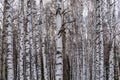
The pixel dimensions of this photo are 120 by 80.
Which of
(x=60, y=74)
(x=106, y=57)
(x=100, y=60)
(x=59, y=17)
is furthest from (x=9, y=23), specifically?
(x=106, y=57)

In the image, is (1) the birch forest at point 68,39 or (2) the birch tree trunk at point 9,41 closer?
(2) the birch tree trunk at point 9,41

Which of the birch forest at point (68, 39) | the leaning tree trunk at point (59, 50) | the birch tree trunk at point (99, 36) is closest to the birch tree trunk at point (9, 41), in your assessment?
the leaning tree trunk at point (59, 50)

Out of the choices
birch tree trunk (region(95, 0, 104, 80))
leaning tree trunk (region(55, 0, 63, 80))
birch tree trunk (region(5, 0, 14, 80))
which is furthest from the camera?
birch tree trunk (region(95, 0, 104, 80))

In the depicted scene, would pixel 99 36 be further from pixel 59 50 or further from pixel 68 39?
pixel 68 39

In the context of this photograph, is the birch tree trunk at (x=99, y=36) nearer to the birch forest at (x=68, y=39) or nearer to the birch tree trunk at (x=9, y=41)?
the birch forest at (x=68, y=39)

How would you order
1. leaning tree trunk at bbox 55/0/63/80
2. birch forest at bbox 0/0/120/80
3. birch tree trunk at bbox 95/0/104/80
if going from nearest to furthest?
leaning tree trunk at bbox 55/0/63/80 < birch tree trunk at bbox 95/0/104/80 < birch forest at bbox 0/0/120/80

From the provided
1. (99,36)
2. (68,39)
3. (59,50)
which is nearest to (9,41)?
(59,50)

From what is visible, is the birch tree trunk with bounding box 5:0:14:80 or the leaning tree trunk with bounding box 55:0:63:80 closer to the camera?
the leaning tree trunk with bounding box 55:0:63:80

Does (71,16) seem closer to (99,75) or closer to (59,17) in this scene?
(99,75)

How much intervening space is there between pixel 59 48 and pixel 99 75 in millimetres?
7475

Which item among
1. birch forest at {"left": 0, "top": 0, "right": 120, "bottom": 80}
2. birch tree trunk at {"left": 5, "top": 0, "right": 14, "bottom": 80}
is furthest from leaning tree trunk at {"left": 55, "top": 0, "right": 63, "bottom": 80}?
birch forest at {"left": 0, "top": 0, "right": 120, "bottom": 80}

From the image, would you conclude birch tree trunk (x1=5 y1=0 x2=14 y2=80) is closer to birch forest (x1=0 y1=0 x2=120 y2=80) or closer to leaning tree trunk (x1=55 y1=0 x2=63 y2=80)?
leaning tree trunk (x1=55 y1=0 x2=63 y2=80)

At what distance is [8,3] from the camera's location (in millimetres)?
11508

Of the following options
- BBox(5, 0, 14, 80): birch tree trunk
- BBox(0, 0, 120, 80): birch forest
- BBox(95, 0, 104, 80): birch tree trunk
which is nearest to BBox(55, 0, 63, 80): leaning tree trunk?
BBox(5, 0, 14, 80): birch tree trunk
